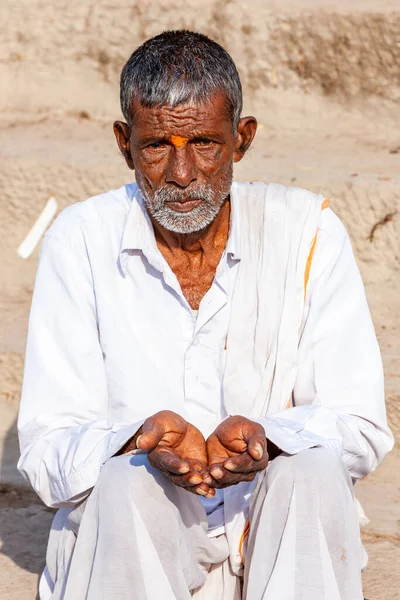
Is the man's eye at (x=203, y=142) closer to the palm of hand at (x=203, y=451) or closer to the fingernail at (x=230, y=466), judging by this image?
the palm of hand at (x=203, y=451)

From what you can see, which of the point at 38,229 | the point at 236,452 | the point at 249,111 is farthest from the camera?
the point at 249,111

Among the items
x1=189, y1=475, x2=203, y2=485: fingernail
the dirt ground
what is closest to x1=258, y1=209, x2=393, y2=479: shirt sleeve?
x1=189, y1=475, x2=203, y2=485: fingernail

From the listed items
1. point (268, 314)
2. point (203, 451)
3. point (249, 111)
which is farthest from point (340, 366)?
point (249, 111)

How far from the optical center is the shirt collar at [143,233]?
2939mm

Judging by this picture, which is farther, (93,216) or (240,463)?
(93,216)

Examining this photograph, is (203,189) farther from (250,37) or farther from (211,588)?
(250,37)

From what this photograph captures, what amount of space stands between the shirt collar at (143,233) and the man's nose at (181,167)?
0.19 metres

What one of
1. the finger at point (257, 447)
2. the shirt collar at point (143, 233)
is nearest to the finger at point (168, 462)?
the finger at point (257, 447)

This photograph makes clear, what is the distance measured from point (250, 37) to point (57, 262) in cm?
258

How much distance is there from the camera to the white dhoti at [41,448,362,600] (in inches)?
95.0

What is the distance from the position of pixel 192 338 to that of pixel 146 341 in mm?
122

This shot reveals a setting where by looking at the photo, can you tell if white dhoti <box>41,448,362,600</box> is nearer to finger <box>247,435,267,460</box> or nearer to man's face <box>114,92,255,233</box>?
finger <box>247,435,267,460</box>

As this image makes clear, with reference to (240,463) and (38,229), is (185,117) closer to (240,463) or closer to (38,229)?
(240,463)

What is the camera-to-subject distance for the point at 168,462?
2371 mm
